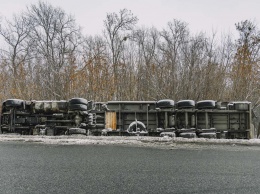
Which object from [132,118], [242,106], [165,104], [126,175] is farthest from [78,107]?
[126,175]

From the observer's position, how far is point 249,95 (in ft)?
61.5

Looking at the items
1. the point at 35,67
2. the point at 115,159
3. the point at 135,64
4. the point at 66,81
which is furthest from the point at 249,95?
the point at 35,67

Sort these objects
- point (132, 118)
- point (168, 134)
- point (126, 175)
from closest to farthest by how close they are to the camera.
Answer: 1. point (126, 175)
2. point (168, 134)
3. point (132, 118)

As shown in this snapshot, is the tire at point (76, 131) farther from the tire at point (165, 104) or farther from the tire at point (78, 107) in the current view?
the tire at point (165, 104)

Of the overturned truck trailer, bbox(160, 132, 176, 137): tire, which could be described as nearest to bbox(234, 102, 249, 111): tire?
the overturned truck trailer

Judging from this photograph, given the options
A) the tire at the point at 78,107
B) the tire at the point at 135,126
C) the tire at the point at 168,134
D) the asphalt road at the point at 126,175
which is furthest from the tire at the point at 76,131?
the asphalt road at the point at 126,175

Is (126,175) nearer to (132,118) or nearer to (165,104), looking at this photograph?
(165,104)

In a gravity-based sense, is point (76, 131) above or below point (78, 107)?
below

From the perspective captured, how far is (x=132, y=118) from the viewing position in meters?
11.7

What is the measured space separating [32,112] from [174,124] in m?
6.34

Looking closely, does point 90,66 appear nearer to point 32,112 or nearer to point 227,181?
point 32,112

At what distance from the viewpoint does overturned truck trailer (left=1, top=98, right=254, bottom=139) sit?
36.6 feet

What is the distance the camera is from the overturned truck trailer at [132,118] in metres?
11.2

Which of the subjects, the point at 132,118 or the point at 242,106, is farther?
the point at 132,118
